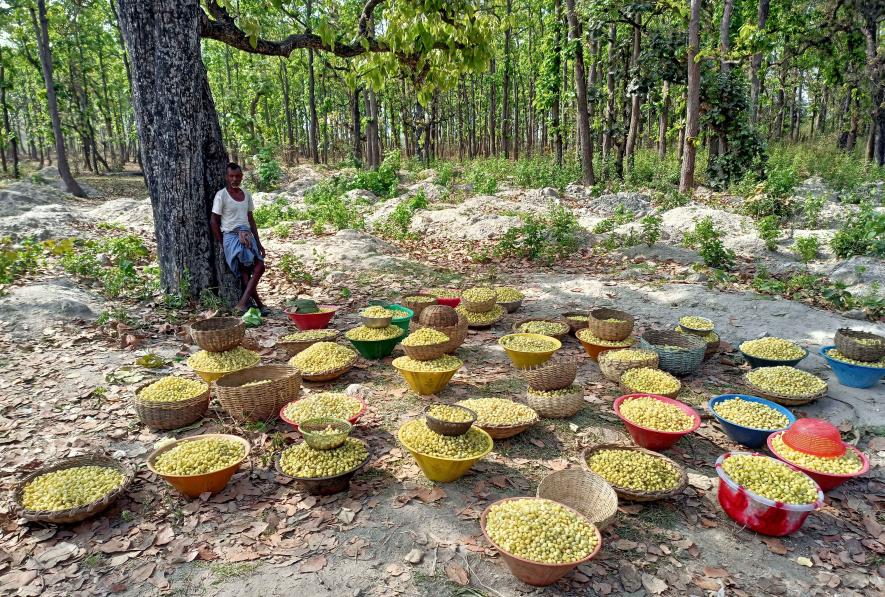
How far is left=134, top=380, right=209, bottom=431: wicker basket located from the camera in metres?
4.39

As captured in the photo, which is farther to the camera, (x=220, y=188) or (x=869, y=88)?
(x=869, y=88)

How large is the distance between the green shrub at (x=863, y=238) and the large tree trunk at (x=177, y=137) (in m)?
9.73

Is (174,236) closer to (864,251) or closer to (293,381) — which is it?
(293,381)

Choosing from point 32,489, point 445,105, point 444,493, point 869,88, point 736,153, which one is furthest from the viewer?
point 445,105

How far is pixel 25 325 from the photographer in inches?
255

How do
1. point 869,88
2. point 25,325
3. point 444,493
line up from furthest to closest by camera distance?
point 869,88 → point 25,325 → point 444,493

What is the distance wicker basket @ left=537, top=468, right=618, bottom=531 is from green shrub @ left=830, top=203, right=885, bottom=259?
7605 mm

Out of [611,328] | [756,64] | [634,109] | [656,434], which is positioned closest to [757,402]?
[656,434]

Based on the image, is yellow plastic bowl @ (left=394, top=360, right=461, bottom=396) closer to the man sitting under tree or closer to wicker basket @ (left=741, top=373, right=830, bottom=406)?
wicker basket @ (left=741, top=373, right=830, bottom=406)

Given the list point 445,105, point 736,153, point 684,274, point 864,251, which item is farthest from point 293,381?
point 445,105

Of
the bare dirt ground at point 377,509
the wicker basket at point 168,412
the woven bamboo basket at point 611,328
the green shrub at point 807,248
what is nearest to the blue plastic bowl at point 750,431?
the bare dirt ground at point 377,509

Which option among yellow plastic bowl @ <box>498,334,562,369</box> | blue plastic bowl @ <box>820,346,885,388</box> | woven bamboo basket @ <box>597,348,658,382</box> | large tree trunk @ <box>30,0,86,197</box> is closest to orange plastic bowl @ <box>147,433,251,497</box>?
yellow plastic bowl @ <box>498,334,562,369</box>

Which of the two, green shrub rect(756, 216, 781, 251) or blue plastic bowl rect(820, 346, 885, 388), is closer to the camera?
blue plastic bowl rect(820, 346, 885, 388)

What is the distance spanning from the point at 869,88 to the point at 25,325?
946 inches
